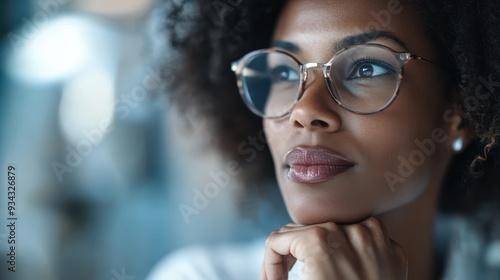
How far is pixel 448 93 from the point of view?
1.03 metres

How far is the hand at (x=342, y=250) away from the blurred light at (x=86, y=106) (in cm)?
80

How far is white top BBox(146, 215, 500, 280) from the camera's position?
135cm

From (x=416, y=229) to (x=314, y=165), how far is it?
0.31 metres

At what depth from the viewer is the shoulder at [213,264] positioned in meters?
1.35

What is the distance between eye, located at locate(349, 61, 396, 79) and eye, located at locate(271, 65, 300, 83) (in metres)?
0.12

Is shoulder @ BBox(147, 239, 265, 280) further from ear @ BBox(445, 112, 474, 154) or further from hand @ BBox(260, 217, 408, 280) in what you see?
ear @ BBox(445, 112, 474, 154)

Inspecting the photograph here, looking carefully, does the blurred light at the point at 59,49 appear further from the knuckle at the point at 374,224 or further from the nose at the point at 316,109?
the knuckle at the point at 374,224

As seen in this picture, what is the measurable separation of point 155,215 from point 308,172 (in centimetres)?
82

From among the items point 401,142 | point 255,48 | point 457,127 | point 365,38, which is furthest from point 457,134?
point 255,48

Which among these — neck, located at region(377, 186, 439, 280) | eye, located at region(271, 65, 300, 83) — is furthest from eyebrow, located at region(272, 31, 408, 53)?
neck, located at region(377, 186, 439, 280)

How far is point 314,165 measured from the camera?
0.98m

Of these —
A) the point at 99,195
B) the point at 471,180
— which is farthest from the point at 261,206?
the point at 471,180

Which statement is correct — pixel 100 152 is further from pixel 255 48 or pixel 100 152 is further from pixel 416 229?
pixel 416 229

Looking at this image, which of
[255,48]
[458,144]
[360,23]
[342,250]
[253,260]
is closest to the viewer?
[342,250]
